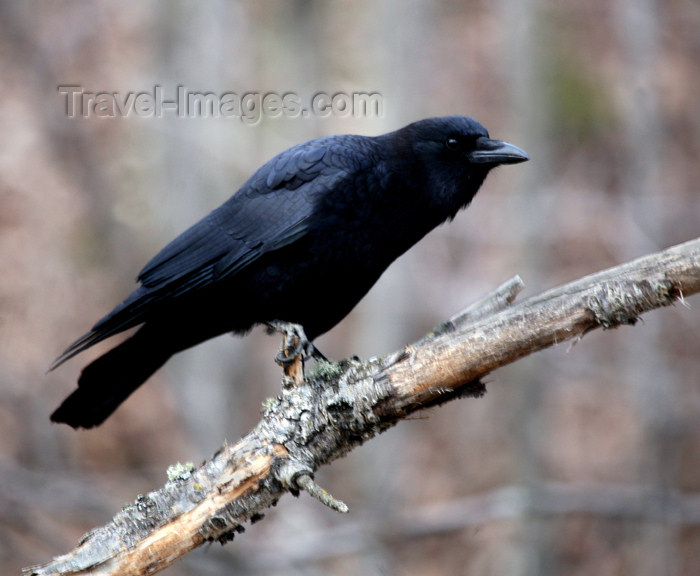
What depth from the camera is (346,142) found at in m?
4.26

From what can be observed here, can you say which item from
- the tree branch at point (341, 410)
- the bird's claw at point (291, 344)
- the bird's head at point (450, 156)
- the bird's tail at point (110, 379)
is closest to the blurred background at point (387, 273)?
the bird's head at point (450, 156)

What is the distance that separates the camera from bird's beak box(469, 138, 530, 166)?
161 inches

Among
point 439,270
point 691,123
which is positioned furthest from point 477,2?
point 439,270

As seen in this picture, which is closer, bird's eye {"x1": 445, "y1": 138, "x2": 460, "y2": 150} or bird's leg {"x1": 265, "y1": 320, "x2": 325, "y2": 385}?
bird's leg {"x1": 265, "y1": 320, "x2": 325, "y2": 385}

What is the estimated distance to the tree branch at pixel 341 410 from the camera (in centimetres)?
290

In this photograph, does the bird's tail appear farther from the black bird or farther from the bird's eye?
the bird's eye

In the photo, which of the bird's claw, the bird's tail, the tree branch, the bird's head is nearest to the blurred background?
the bird's head

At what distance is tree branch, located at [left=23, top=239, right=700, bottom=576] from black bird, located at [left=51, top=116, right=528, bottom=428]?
855 millimetres

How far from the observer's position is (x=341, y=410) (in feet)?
10.4

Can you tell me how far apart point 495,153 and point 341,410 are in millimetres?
1694

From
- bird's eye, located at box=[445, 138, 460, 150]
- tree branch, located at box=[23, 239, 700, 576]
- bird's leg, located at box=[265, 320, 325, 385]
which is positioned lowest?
tree branch, located at box=[23, 239, 700, 576]

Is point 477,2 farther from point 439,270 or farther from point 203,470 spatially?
point 203,470

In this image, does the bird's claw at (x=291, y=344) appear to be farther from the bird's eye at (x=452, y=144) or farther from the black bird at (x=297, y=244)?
the bird's eye at (x=452, y=144)

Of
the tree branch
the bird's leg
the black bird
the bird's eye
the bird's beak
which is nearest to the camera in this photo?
the tree branch
